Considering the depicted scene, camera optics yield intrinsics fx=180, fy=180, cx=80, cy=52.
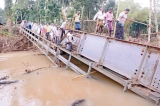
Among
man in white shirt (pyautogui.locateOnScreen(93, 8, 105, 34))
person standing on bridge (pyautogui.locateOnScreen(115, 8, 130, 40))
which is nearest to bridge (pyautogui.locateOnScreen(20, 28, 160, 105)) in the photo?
person standing on bridge (pyautogui.locateOnScreen(115, 8, 130, 40))

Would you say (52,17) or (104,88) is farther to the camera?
(52,17)

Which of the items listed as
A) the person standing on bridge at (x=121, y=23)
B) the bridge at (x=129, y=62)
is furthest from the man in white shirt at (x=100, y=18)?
the bridge at (x=129, y=62)

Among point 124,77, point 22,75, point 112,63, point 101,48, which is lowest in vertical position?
point 22,75

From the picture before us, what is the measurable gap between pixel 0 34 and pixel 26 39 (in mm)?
3611

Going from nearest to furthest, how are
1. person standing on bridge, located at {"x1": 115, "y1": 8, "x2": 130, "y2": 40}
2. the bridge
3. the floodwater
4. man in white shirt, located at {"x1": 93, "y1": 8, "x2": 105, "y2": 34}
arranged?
1. the bridge
2. the floodwater
3. person standing on bridge, located at {"x1": 115, "y1": 8, "x2": 130, "y2": 40}
4. man in white shirt, located at {"x1": 93, "y1": 8, "x2": 105, "y2": 34}

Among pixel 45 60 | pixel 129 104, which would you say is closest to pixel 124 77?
pixel 129 104

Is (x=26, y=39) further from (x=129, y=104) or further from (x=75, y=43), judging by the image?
(x=129, y=104)

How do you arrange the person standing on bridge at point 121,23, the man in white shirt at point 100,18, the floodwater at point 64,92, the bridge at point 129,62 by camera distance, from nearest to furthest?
the bridge at point 129,62
the floodwater at point 64,92
the person standing on bridge at point 121,23
the man in white shirt at point 100,18

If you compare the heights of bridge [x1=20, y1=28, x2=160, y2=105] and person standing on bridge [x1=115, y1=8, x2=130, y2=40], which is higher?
person standing on bridge [x1=115, y1=8, x2=130, y2=40]

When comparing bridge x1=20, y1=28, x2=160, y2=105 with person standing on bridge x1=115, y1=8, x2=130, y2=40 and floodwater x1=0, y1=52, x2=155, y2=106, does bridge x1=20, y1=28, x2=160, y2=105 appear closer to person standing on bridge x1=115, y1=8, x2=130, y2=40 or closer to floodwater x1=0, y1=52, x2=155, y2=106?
floodwater x1=0, y1=52, x2=155, y2=106

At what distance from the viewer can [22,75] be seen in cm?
967

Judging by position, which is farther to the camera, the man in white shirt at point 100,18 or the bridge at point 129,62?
the man in white shirt at point 100,18

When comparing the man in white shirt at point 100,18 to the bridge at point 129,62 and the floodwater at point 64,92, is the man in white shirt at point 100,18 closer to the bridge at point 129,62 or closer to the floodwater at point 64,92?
the bridge at point 129,62

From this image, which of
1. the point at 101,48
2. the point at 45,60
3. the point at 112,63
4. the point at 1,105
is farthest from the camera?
the point at 45,60
